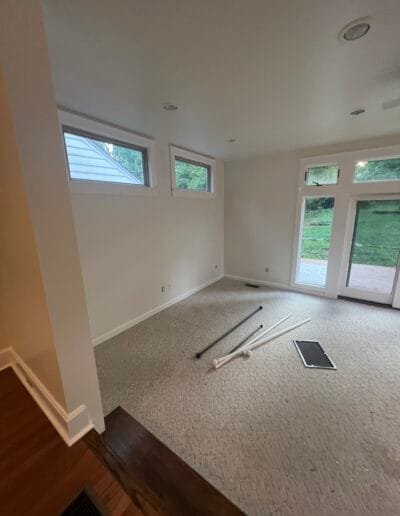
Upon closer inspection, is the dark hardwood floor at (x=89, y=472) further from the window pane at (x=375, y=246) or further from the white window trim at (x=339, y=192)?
the window pane at (x=375, y=246)

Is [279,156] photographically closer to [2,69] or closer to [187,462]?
[2,69]

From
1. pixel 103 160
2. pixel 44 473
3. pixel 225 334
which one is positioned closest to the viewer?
pixel 44 473

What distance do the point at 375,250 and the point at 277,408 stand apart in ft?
9.92

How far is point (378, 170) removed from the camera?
3184 mm

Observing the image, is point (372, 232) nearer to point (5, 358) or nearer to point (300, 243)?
point (300, 243)

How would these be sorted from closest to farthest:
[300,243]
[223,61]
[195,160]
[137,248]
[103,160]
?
[223,61], [103,160], [137,248], [195,160], [300,243]

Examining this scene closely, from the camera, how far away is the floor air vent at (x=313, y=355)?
2181 millimetres

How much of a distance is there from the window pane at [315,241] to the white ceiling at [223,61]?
136 centimetres

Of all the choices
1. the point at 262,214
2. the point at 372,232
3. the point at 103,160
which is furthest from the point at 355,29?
the point at 262,214

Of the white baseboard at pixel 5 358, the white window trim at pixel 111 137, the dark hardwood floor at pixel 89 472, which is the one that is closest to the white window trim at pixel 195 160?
the white window trim at pixel 111 137

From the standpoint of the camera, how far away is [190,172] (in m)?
3.81

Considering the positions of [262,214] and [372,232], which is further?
[262,214]

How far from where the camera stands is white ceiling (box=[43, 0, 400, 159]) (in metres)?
1.10

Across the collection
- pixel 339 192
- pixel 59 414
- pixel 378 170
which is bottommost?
pixel 59 414
